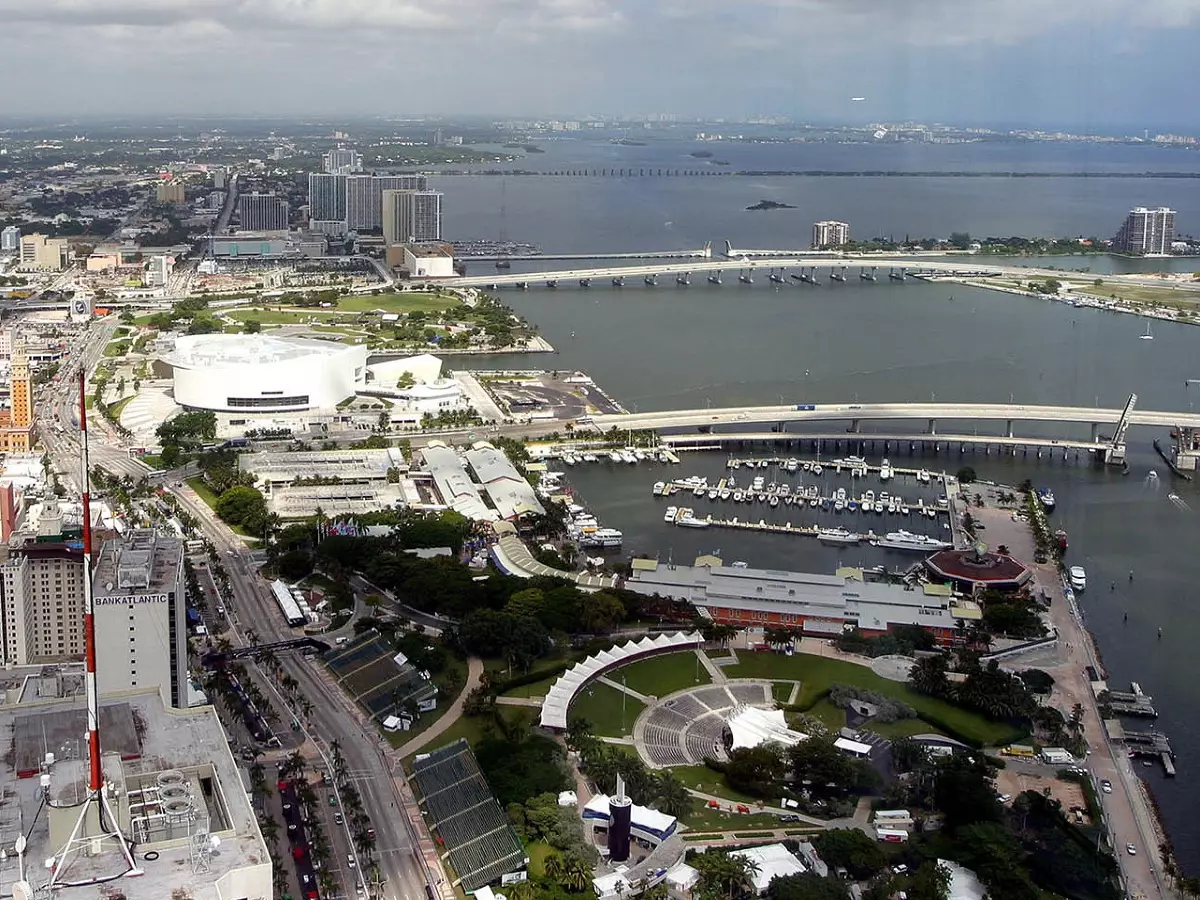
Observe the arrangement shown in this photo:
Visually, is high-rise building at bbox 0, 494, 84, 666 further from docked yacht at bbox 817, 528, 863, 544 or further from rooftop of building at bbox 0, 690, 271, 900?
docked yacht at bbox 817, 528, 863, 544

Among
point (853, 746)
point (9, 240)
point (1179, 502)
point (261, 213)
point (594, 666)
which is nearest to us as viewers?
point (853, 746)

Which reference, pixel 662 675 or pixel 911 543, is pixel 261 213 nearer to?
pixel 911 543

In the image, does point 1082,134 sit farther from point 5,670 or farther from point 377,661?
point 5,670

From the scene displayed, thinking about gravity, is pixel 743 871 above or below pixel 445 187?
below

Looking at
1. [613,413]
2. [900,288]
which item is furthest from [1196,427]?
[900,288]

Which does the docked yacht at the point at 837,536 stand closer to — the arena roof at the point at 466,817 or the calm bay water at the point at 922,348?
the calm bay water at the point at 922,348

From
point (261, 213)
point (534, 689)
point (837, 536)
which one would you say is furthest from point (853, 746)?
point (261, 213)
